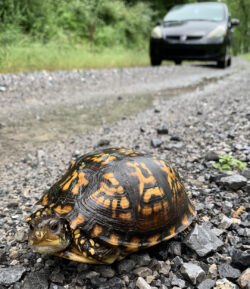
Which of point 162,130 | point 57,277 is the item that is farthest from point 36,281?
point 162,130

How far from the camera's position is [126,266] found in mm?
1710

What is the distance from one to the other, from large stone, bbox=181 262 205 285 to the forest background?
5798 mm

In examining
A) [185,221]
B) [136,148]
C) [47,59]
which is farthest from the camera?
[47,59]

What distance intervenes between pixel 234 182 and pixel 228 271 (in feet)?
3.14

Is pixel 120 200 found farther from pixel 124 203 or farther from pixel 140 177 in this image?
pixel 140 177

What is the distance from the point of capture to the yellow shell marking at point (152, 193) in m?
1.78

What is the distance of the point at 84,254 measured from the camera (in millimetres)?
1576

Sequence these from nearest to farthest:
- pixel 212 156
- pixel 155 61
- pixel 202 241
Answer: pixel 202 241, pixel 212 156, pixel 155 61

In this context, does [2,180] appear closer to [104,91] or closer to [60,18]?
[104,91]

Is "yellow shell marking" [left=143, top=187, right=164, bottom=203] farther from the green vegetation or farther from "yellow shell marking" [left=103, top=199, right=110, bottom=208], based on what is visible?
the green vegetation

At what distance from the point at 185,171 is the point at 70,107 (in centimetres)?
329

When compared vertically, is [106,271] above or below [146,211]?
below

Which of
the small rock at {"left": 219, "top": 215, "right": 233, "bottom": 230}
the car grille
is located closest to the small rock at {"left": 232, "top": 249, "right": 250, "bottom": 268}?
the small rock at {"left": 219, "top": 215, "right": 233, "bottom": 230}

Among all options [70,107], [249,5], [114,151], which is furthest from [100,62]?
[249,5]
